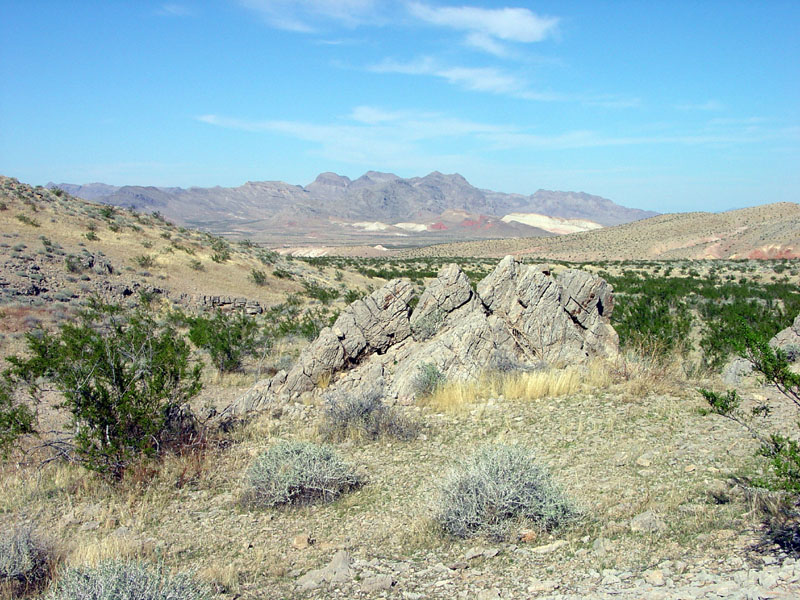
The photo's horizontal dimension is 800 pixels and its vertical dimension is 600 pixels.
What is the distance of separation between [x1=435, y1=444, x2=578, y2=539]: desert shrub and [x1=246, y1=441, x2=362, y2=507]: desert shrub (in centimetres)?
137

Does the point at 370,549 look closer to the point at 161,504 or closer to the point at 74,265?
the point at 161,504

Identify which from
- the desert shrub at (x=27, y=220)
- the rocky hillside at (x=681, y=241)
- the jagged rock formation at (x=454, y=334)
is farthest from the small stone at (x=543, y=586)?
the rocky hillside at (x=681, y=241)

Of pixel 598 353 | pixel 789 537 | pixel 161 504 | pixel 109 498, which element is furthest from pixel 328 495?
pixel 598 353

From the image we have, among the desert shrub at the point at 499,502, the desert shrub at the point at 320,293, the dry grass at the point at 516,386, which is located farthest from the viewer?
the desert shrub at the point at 320,293

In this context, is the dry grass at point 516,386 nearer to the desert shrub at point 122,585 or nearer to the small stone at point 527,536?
the small stone at point 527,536

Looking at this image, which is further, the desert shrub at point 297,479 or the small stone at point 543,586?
the desert shrub at point 297,479

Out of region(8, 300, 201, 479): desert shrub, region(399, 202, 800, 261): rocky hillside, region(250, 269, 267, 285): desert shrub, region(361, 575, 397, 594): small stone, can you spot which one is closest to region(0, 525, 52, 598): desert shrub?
region(8, 300, 201, 479): desert shrub

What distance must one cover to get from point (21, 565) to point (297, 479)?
2440mm

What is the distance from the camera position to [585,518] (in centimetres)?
492

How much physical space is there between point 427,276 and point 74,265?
81.4 ft

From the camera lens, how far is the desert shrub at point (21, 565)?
13.7 feet

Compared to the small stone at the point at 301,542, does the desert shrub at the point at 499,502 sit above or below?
above

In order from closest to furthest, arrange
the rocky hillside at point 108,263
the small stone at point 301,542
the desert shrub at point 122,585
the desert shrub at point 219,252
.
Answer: the desert shrub at point 122,585 < the small stone at point 301,542 < the rocky hillside at point 108,263 < the desert shrub at point 219,252

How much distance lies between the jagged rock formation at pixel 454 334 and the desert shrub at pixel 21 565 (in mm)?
4842
